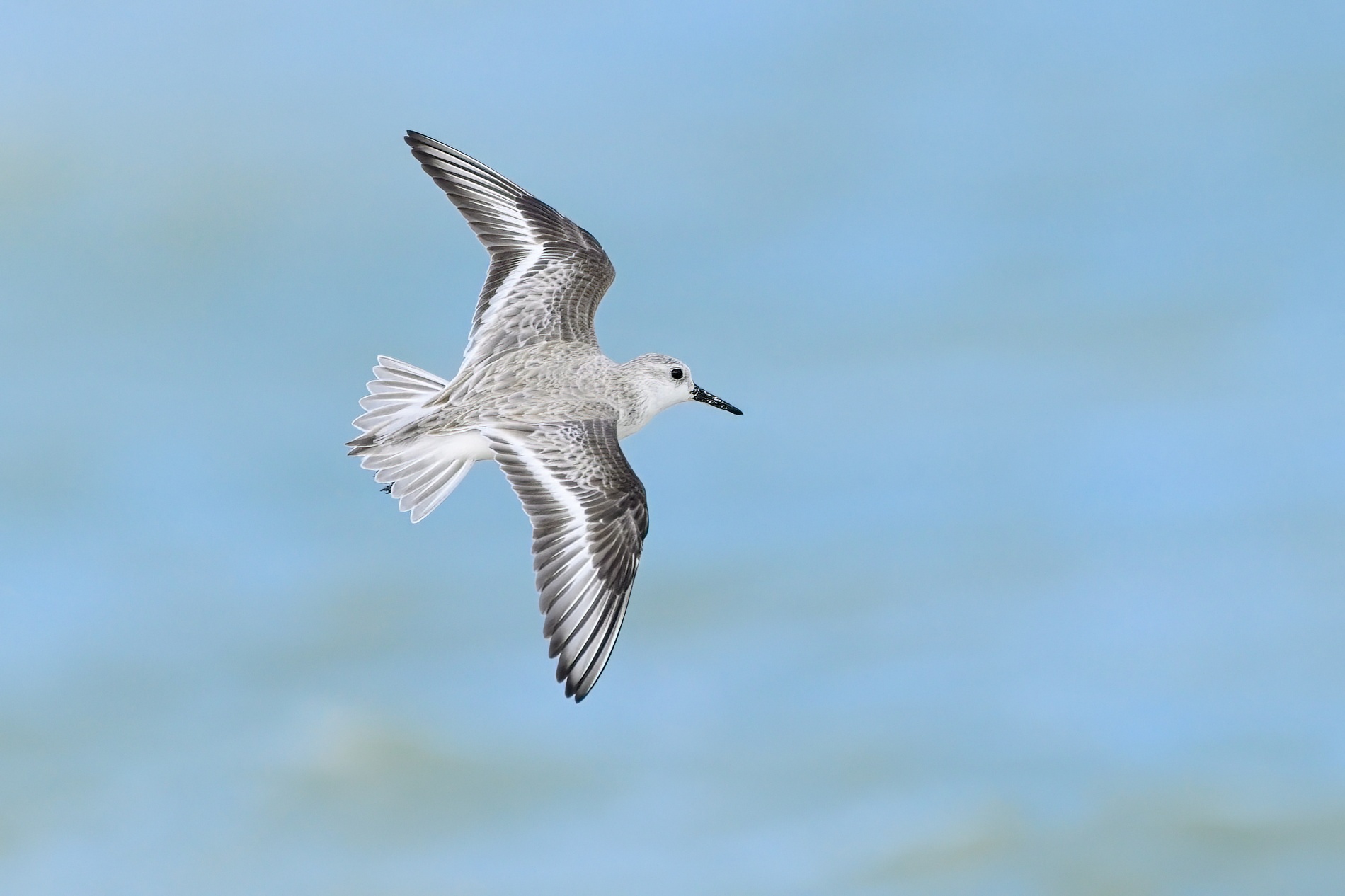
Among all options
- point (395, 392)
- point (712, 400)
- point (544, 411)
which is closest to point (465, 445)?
point (544, 411)

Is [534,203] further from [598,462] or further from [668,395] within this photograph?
[598,462]

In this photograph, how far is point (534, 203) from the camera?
1231 centimetres

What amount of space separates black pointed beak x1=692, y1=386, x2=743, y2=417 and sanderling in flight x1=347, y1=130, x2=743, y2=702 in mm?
11

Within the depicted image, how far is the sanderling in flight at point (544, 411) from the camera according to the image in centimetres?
923

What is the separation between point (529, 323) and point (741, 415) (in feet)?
5.15

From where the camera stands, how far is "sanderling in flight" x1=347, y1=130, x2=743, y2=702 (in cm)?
923

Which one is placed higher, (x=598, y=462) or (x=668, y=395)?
(x=668, y=395)

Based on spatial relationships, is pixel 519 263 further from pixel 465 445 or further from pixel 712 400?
pixel 465 445

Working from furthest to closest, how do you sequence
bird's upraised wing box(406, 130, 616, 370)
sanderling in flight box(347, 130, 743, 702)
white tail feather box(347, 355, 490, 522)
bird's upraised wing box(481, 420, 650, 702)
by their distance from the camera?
bird's upraised wing box(406, 130, 616, 370) → white tail feather box(347, 355, 490, 522) → sanderling in flight box(347, 130, 743, 702) → bird's upraised wing box(481, 420, 650, 702)

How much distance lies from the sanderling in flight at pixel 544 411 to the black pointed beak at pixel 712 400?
0.01 meters

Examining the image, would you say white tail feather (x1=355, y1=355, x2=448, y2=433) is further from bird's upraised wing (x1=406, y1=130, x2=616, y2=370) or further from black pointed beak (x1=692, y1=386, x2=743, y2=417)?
black pointed beak (x1=692, y1=386, x2=743, y2=417)

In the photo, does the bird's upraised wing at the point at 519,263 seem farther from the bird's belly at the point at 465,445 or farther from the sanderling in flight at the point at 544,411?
the bird's belly at the point at 465,445

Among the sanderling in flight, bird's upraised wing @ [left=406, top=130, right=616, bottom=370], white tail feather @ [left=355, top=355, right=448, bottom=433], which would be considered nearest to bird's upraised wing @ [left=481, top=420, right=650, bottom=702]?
the sanderling in flight

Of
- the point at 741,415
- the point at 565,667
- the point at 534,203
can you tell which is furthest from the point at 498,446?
the point at 534,203
